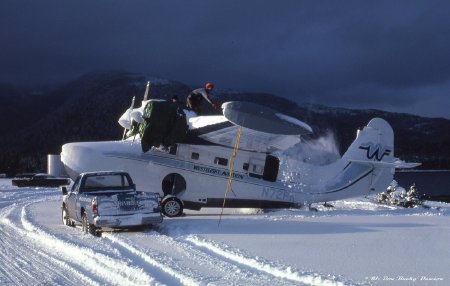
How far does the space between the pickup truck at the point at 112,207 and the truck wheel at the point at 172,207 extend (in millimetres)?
2230

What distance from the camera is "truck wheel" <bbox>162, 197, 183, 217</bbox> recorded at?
16156 millimetres

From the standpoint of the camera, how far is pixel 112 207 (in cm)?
1248

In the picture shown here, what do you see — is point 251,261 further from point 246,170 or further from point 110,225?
point 246,170

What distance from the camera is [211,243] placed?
10.6m

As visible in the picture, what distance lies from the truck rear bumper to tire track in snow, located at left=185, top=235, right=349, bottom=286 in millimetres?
2135

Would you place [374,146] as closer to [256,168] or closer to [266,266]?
[256,168]

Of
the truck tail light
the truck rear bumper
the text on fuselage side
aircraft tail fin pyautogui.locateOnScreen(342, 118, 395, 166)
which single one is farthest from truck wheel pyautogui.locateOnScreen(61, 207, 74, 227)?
aircraft tail fin pyautogui.locateOnScreen(342, 118, 395, 166)

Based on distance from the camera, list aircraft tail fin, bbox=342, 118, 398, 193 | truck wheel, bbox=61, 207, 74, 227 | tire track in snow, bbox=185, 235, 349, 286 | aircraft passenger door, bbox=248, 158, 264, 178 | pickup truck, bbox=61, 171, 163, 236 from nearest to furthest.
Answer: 1. tire track in snow, bbox=185, 235, 349, 286
2. pickup truck, bbox=61, 171, 163, 236
3. truck wheel, bbox=61, 207, 74, 227
4. aircraft passenger door, bbox=248, 158, 264, 178
5. aircraft tail fin, bbox=342, 118, 398, 193

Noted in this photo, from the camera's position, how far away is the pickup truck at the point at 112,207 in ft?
40.7

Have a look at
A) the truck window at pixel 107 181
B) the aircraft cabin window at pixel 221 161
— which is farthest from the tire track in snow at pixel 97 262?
the aircraft cabin window at pixel 221 161

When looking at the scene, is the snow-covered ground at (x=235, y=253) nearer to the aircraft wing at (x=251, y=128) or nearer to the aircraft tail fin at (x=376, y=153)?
the aircraft wing at (x=251, y=128)

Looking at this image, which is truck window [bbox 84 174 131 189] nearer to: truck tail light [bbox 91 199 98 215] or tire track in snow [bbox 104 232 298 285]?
truck tail light [bbox 91 199 98 215]

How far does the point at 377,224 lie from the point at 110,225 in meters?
6.95

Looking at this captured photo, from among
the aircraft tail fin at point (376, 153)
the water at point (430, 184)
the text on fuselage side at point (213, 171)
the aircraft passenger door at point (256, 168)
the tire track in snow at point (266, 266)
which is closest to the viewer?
the tire track in snow at point (266, 266)
